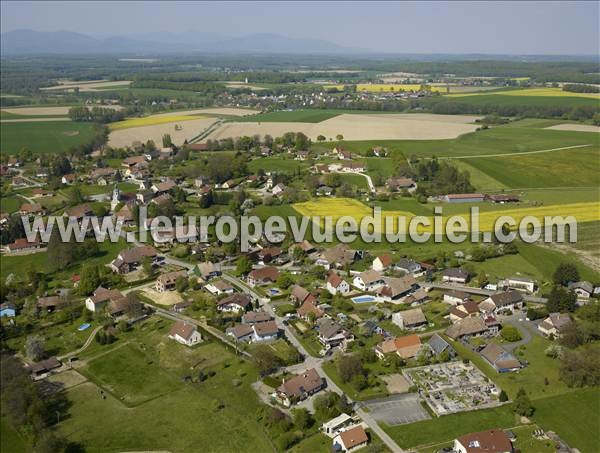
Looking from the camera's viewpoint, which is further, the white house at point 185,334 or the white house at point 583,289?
the white house at point 583,289

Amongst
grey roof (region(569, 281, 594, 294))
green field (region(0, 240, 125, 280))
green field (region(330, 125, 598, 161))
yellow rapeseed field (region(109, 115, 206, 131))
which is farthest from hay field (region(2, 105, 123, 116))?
grey roof (region(569, 281, 594, 294))

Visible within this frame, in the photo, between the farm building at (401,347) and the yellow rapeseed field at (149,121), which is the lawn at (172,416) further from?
the yellow rapeseed field at (149,121)

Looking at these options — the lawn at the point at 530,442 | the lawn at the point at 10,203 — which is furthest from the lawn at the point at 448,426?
the lawn at the point at 10,203

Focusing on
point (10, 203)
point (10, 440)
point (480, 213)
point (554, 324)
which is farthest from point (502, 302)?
point (10, 203)

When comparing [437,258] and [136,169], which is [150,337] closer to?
[437,258]

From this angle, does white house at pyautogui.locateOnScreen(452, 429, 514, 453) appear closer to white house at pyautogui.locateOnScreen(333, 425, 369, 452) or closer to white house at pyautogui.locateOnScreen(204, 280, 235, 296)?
white house at pyautogui.locateOnScreen(333, 425, 369, 452)

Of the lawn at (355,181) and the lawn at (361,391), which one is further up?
the lawn at (355,181)
